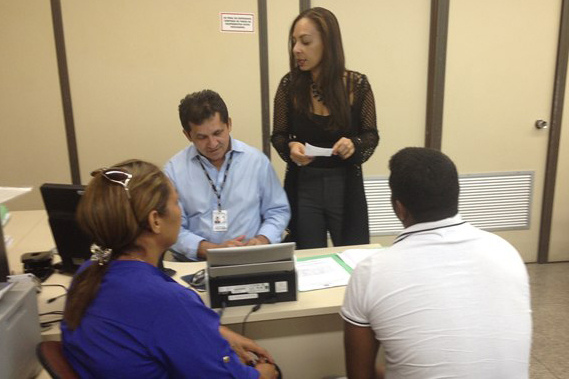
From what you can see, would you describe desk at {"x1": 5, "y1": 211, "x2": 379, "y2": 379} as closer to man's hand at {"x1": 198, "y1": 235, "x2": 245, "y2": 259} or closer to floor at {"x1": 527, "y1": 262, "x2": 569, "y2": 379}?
man's hand at {"x1": 198, "y1": 235, "x2": 245, "y2": 259}

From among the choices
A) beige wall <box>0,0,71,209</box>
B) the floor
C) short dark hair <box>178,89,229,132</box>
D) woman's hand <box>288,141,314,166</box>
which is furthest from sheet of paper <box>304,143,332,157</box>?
beige wall <box>0,0,71,209</box>

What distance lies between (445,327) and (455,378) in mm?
122

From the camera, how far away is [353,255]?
186 cm

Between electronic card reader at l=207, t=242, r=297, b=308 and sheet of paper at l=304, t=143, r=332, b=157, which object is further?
sheet of paper at l=304, t=143, r=332, b=157

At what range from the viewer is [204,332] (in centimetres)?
99

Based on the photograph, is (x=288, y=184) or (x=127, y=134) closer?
(x=288, y=184)

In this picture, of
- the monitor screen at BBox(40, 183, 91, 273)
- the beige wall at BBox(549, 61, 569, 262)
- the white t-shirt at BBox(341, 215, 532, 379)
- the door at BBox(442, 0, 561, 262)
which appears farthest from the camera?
the beige wall at BBox(549, 61, 569, 262)

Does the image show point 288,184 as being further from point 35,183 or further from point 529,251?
point 529,251

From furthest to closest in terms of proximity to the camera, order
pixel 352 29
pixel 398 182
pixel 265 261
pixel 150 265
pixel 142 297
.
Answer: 1. pixel 352 29
2. pixel 265 261
3. pixel 398 182
4. pixel 150 265
5. pixel 142 297

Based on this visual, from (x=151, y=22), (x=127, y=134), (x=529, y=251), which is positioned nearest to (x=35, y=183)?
(x=127, y=134)

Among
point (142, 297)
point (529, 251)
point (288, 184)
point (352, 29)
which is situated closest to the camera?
point (142, 297)

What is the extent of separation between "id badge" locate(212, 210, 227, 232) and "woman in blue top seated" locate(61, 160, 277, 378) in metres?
0.91

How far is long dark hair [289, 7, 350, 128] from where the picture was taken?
2.07 m

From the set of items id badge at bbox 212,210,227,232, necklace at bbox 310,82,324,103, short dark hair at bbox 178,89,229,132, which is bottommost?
id badge at bbox 212,210,227,232
